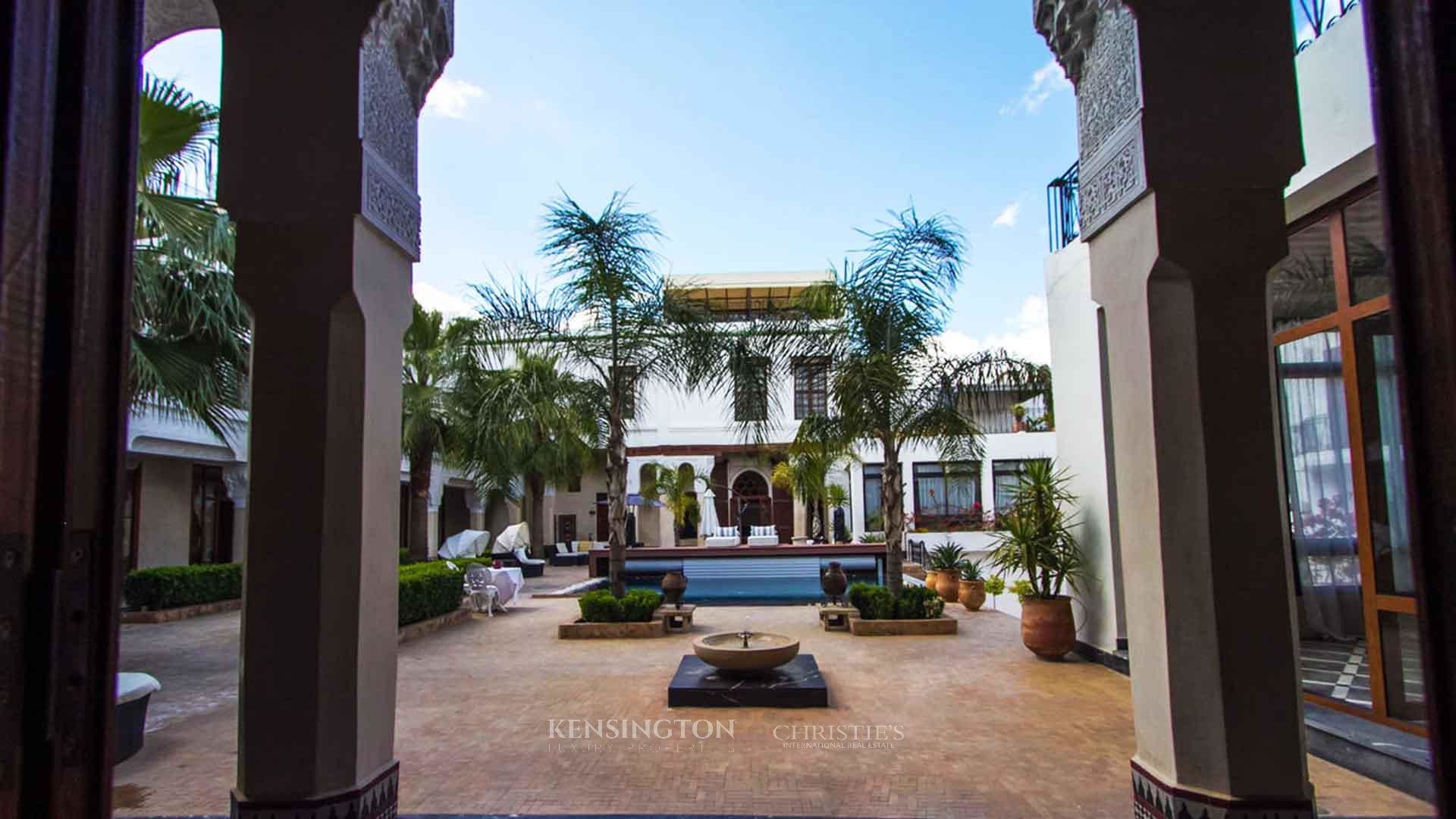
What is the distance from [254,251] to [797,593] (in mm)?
14552

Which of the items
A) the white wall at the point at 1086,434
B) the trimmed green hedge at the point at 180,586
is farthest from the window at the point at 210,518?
the white wall at the point at 1086,434

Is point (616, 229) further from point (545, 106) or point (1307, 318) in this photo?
point (1307, 318)

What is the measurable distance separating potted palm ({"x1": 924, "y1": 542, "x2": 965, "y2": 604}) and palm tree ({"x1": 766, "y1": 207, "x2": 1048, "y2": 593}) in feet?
11.3

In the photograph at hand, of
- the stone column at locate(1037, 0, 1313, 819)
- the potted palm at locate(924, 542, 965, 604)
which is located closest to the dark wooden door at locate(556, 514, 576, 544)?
the potted palm at locate(924, 542, 965, 604)

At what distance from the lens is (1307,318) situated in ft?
18.1

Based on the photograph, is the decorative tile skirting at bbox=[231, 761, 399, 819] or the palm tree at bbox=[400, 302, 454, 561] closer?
the decorative tile skirting at bbox=[231, 761, 399, 819]

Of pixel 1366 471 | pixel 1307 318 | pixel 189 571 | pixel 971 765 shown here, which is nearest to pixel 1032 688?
pixel 971 765

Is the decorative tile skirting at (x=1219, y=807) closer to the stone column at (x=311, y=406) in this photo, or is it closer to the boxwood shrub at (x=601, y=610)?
the stone column at (x=311, y=406)

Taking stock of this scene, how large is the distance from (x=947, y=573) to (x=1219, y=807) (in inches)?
381

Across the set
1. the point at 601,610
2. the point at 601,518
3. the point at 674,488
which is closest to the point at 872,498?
the point at 674,488

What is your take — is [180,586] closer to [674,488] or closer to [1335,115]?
[674,488]

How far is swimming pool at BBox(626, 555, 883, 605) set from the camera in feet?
56.1

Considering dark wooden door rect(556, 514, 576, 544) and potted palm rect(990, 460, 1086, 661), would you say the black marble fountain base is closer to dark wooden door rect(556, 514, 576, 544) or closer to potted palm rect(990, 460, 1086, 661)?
potted palm rect(990, 460, 1086, 661)

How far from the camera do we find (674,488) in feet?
77.4
